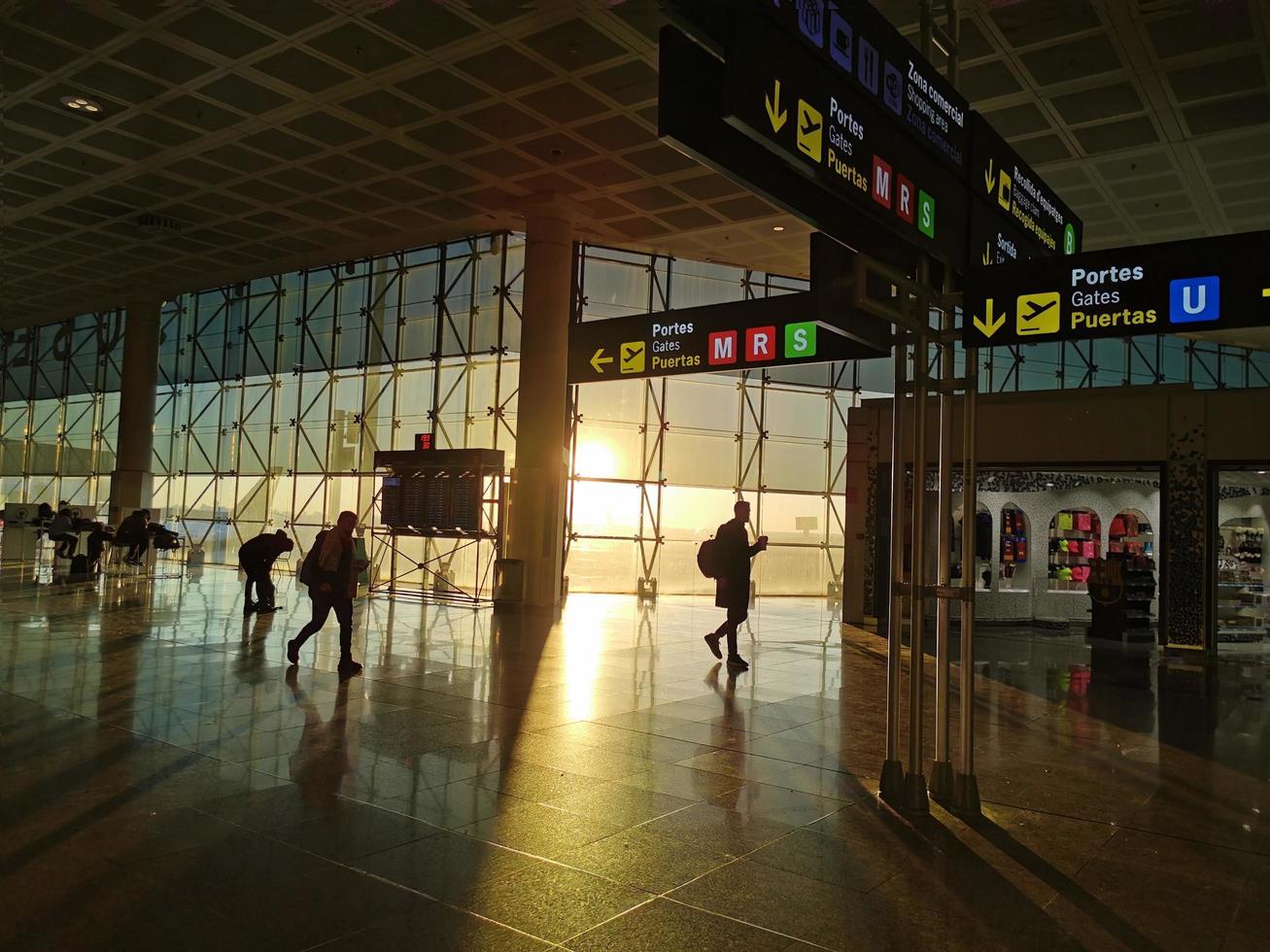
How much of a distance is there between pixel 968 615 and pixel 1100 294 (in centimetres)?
207

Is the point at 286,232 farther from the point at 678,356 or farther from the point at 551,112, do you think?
the point at 678,356

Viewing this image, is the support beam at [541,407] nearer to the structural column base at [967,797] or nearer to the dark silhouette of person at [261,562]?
the dark silhouette of person at [261,562]

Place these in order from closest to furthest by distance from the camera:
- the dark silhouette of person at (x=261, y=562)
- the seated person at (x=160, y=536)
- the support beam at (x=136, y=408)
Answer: the dark silhouette of person at (x=261, y=562) < the seated person at (x=160, y=536) < the support beam at (x=136, y=408)

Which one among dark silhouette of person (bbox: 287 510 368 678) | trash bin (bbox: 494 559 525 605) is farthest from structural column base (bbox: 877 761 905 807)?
trash bin (bbox: 494 559 525 605)

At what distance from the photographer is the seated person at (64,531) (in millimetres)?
20469

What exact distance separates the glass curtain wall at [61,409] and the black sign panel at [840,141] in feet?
94.2

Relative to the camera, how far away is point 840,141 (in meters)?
4.33

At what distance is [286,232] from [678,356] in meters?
12.1

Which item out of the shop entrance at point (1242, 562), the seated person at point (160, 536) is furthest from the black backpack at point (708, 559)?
the seated person at point (160, 536)

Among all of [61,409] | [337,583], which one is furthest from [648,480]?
[61,409]

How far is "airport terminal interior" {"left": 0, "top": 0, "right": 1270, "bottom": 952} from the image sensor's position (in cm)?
398

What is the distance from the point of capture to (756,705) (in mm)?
7977

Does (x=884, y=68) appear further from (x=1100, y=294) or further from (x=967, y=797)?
(x=967, y=797)

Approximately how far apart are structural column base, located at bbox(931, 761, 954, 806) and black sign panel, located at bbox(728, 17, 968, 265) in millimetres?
2887
